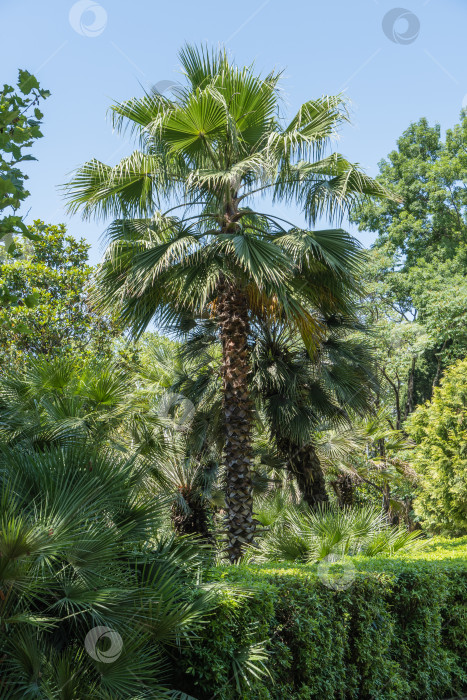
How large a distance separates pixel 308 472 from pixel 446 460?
5514 mm

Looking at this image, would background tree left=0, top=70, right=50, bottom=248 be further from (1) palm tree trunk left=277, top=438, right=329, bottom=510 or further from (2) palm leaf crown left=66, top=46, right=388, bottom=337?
(1) palm tree trunk left=277, top=438, right=329, bottom=510

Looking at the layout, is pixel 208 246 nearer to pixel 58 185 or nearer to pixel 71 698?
pixel 58 185

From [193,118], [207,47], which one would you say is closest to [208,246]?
[193,118]

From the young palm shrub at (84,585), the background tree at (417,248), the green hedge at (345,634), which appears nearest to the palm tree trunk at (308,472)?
the green hedge at (345,634)

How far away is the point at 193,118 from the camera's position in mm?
8172

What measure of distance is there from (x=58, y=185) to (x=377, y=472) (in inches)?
585

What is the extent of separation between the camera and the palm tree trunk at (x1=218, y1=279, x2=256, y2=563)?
868 centimetres

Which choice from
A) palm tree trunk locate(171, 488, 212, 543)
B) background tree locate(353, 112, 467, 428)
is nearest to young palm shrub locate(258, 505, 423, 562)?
palm tree trunk locate(171, 488, 212, 543)

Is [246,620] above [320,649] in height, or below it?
above

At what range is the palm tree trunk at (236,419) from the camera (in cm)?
868

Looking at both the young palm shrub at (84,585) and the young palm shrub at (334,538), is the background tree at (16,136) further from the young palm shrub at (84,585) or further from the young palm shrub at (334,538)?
the young palm shrub at (334,538)

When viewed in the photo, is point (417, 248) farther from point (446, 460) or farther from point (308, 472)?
point (308, 472)

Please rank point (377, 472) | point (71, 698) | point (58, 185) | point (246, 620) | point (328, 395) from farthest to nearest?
point (377, 472)
point (328, 395)
point (58, 185)
point (246, 620)
point (71, 698)

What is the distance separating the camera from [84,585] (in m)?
3.53
